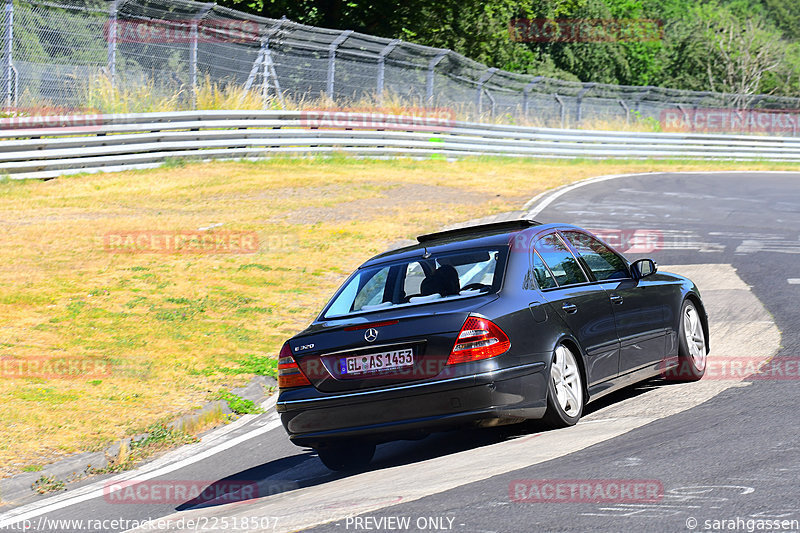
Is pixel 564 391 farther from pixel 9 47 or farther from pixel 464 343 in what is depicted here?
pixel 9 47

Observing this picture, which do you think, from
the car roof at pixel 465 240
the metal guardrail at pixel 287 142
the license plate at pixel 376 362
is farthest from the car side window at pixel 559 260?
the metal guardrail at pixel 287 142

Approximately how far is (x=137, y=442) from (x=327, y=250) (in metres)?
7.90


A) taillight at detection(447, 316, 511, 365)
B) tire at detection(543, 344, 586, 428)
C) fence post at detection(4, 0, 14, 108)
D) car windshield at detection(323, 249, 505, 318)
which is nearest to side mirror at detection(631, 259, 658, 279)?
tire at detection(543, 344, 586, 428)

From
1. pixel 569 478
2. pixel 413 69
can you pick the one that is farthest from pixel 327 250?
pixel 413 69

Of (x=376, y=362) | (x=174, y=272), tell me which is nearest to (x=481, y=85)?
(x=174, y=272)

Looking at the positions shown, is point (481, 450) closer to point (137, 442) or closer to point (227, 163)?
point (137, 442)

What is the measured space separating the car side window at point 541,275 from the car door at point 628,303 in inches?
25.5

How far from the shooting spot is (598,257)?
26.7 ft

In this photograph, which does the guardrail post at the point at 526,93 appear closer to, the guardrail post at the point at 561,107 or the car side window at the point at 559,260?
the guardrail post at the point at 561,107

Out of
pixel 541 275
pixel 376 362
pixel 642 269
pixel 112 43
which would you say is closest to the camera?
pixel 376 362

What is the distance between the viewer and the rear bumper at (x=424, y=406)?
6.25 metres

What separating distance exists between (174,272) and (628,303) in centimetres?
783

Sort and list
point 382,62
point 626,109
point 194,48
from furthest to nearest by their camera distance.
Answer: point 626,109, point 382,62, point 194,48

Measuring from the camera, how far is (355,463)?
7035 millimetres
